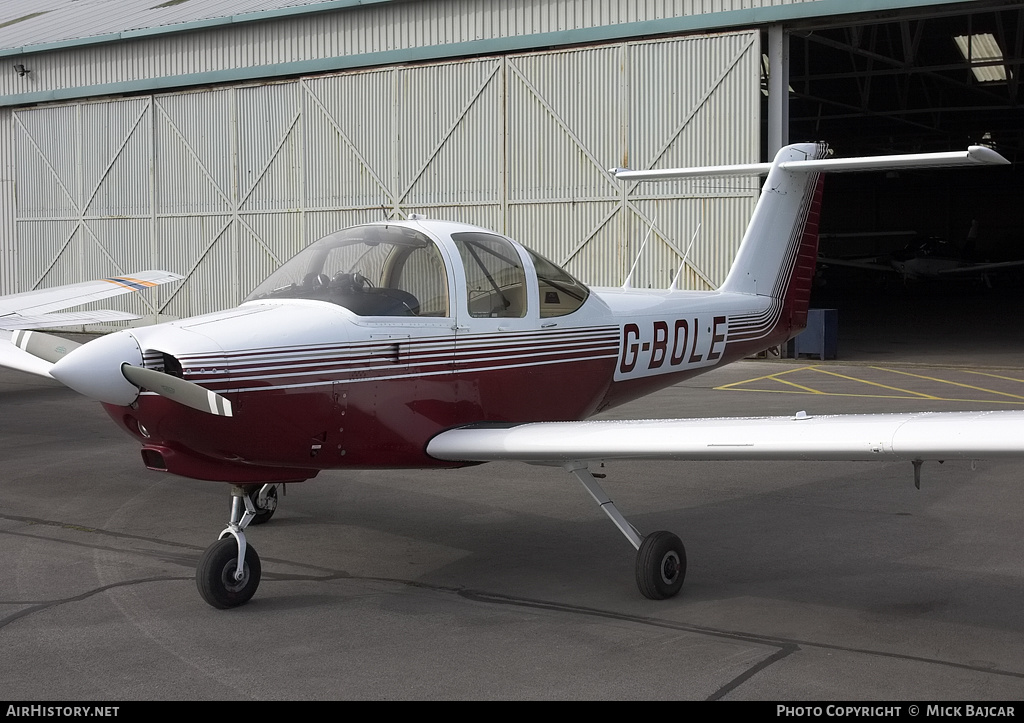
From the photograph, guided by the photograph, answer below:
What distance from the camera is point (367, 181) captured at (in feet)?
74.6

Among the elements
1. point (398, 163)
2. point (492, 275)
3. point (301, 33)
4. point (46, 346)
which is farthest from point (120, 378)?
point (301, 33)

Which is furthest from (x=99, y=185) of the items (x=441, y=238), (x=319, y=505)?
(x=441, y=238)

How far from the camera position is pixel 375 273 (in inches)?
250

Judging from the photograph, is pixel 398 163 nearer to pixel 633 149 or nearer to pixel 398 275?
pixel 633 149

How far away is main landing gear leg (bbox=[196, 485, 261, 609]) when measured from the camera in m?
5.77

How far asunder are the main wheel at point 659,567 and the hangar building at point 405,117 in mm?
10952

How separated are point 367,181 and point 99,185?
8.22 meters

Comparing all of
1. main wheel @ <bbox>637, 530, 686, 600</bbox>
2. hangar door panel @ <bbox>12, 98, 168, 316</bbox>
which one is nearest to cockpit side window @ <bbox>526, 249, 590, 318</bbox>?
main wheel @ <bbox>637, 530, 686, 600</bbox>

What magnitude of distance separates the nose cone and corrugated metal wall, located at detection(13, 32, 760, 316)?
1473 centimetres

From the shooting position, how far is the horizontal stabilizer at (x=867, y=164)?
792 cm

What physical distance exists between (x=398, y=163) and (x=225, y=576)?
17.4 meters

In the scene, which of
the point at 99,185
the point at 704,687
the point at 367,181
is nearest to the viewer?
the point at 704,687
